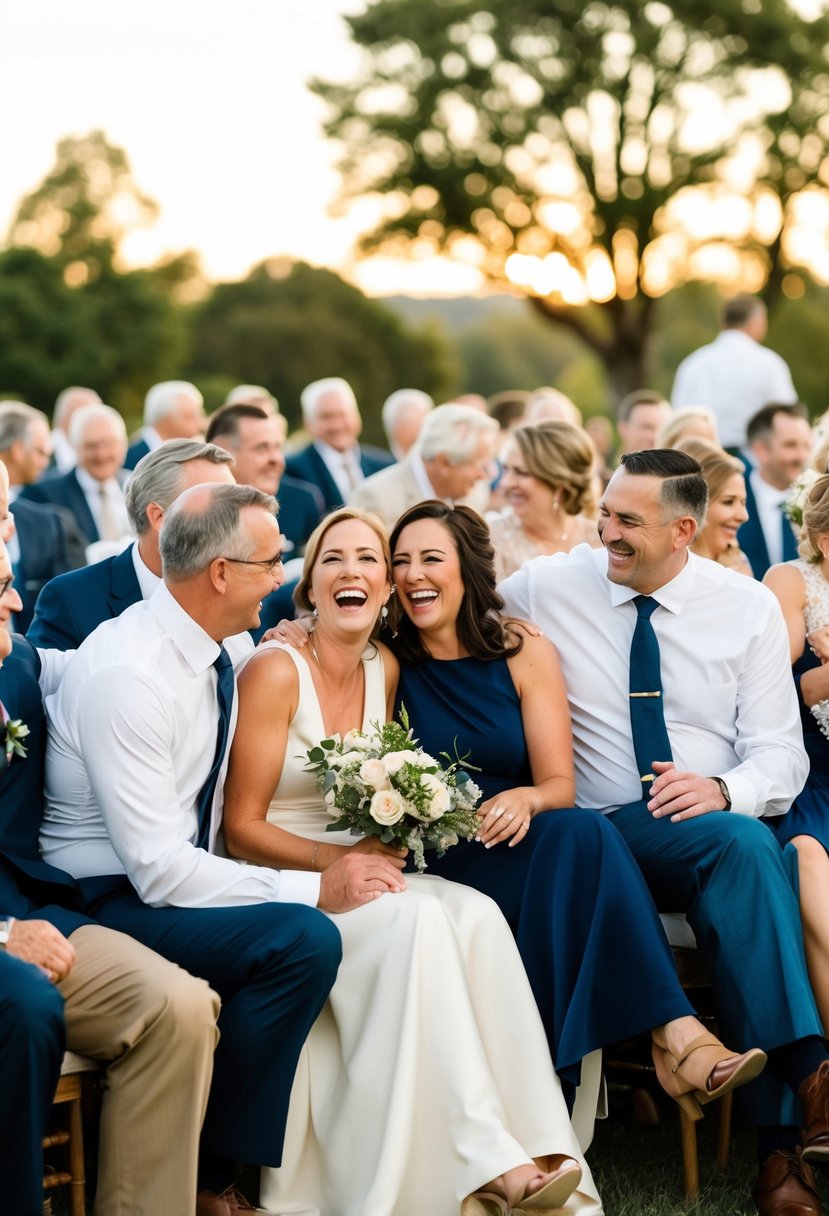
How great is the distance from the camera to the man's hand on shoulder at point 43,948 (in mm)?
3713

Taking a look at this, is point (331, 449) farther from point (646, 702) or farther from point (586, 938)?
point (586, 938)

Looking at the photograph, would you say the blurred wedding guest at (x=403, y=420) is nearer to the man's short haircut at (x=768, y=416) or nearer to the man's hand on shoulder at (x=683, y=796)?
the man's short haircut at (x=768, y=416)

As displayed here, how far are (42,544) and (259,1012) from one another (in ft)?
14.4

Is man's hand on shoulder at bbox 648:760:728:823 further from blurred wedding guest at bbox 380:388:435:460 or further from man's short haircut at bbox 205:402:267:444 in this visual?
blurred wedding guest at bbox 380:388:435:460

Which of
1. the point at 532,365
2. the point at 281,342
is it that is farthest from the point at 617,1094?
the point at 532,365

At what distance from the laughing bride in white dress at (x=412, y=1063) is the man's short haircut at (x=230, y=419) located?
3102 millimetres

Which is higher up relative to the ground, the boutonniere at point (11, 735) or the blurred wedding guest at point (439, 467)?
the blurred wedding guest at point (439, 467)

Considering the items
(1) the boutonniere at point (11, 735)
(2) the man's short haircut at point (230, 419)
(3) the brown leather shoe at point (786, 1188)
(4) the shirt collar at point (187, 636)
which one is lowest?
(3) the brown leather shoe at point (786, 1188)

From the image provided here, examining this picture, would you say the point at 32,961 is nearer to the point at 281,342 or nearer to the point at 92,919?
the point at 92,919

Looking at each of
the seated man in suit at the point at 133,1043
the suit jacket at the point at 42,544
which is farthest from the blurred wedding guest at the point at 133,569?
the suit jacket at the point at 42,544

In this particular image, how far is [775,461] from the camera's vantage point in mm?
8297

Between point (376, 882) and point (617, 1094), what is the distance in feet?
4.55

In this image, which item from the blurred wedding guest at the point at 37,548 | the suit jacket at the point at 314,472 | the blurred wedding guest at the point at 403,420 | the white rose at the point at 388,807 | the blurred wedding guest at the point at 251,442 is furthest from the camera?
the blurred wedding guest at the point at 403,420

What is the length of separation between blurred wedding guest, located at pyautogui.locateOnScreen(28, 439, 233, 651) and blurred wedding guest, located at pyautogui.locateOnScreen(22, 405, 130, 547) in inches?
163
